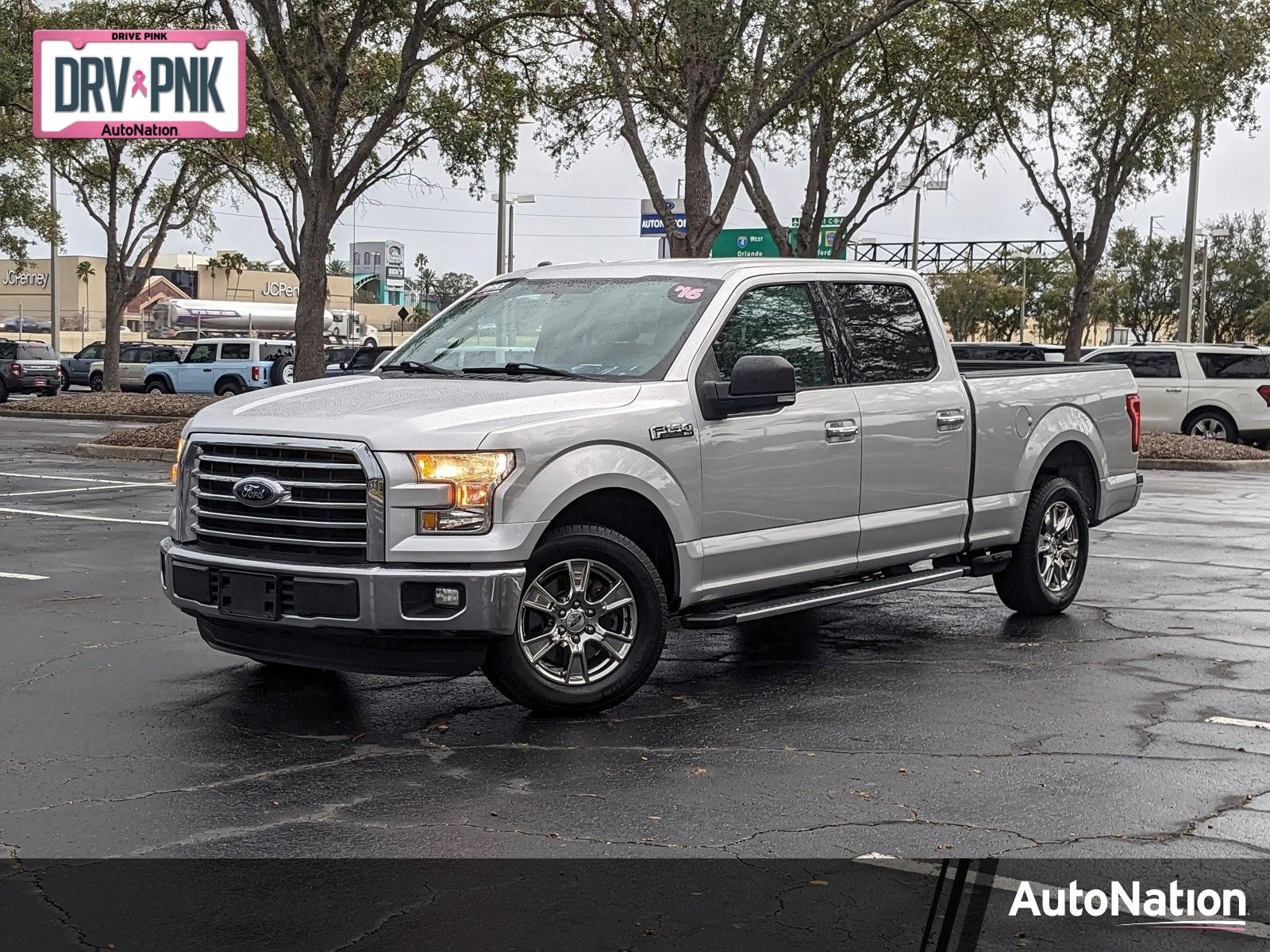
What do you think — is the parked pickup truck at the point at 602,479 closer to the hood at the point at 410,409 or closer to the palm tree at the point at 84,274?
the hood at the point at 410,409

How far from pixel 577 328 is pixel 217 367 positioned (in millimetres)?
36670

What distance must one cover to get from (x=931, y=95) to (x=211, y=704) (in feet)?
82.0

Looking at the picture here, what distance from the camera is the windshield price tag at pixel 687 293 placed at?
7617 millimetres

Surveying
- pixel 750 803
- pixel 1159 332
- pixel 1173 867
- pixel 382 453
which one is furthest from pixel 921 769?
pixel 1159 332

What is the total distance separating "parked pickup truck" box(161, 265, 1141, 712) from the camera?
6355 millimetres

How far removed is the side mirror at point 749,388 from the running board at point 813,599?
0.92 metres

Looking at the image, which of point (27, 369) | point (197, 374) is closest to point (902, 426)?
point (197, 374)

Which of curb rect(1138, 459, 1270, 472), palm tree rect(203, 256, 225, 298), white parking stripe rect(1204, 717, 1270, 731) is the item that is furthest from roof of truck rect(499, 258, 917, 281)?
palm tree rect(203, 256, 225, 298)

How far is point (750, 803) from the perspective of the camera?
18.1 ft

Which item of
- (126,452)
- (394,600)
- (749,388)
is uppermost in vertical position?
(749,388)

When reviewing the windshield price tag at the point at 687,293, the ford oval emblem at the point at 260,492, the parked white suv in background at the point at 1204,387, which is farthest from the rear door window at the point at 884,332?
the parked white suv in background at the point at 1204,387

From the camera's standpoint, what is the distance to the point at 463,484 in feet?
20.8

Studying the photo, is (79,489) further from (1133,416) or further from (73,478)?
(1133,416)

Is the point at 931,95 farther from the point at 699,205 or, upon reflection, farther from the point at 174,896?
the point at 174,896
